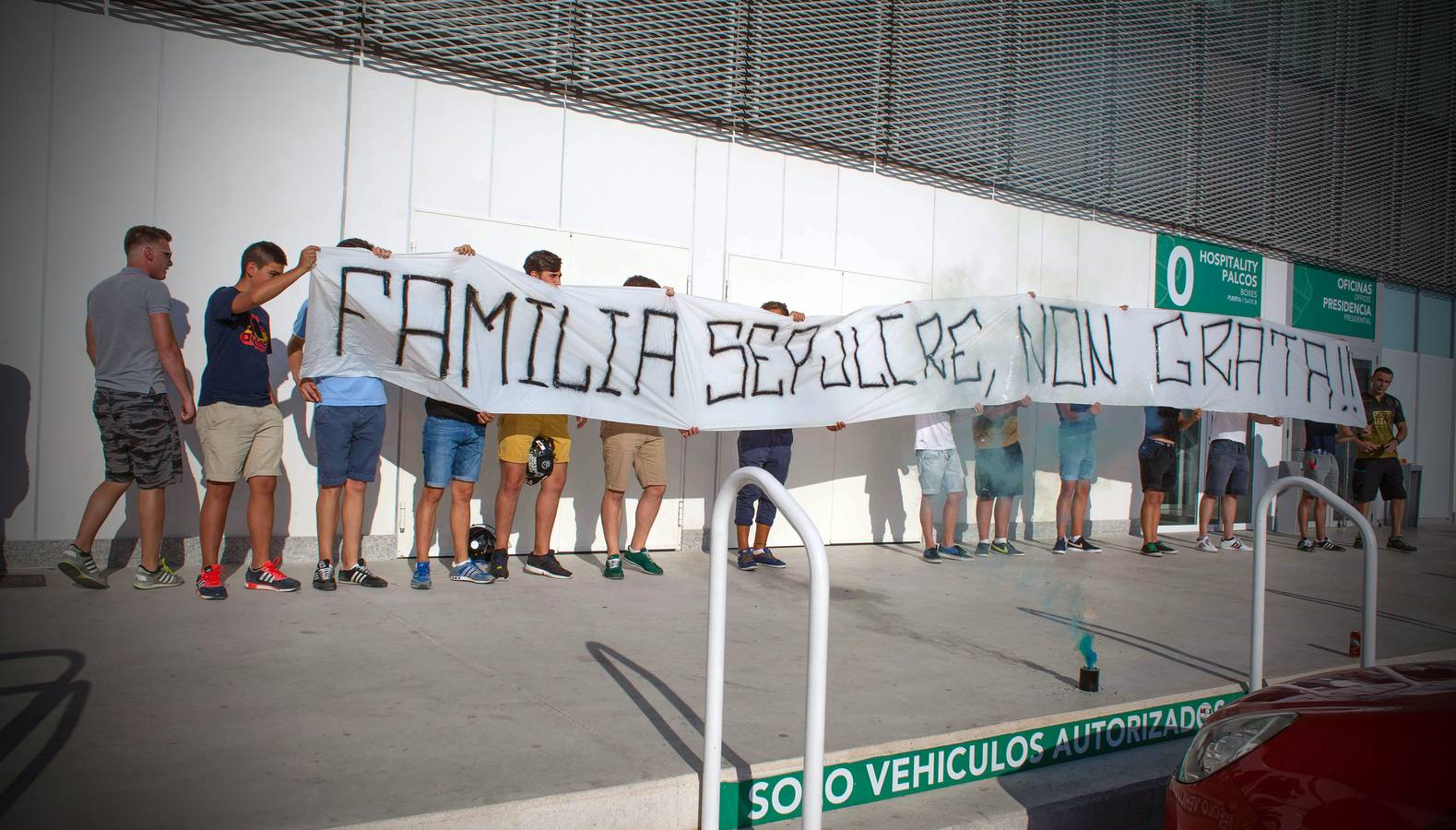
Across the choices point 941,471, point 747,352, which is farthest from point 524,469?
point 941,471

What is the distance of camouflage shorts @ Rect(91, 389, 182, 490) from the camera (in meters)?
4.81

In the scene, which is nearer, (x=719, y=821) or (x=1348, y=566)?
(x=719, y=821)

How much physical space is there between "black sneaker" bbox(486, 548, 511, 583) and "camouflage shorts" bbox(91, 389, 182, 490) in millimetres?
1878

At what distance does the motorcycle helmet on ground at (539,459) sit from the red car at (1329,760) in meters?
4.12

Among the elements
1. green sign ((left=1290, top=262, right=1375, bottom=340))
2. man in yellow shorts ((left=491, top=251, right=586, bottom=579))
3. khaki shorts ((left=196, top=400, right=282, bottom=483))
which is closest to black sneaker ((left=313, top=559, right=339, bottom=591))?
khaki shorts ((left=196, top=400, right=282, bottom=483))

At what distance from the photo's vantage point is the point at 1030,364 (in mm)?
7438

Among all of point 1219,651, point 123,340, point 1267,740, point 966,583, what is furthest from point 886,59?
point 1267,740

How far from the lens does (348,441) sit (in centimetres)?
530

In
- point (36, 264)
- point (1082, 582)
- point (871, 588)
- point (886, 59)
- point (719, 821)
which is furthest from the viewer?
point (886, 59)

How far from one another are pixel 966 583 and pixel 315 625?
4409mm

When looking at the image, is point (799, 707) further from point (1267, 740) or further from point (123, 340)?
point (123, 340)

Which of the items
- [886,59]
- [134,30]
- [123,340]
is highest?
[886,59]

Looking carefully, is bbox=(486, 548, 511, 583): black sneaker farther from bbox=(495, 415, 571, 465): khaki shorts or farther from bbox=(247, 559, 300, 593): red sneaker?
bbox=(247, 559, 300, 593): red sneaker

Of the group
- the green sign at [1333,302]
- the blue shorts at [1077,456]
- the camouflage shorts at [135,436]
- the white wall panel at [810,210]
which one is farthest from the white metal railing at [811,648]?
the green sign at [1333,302]
